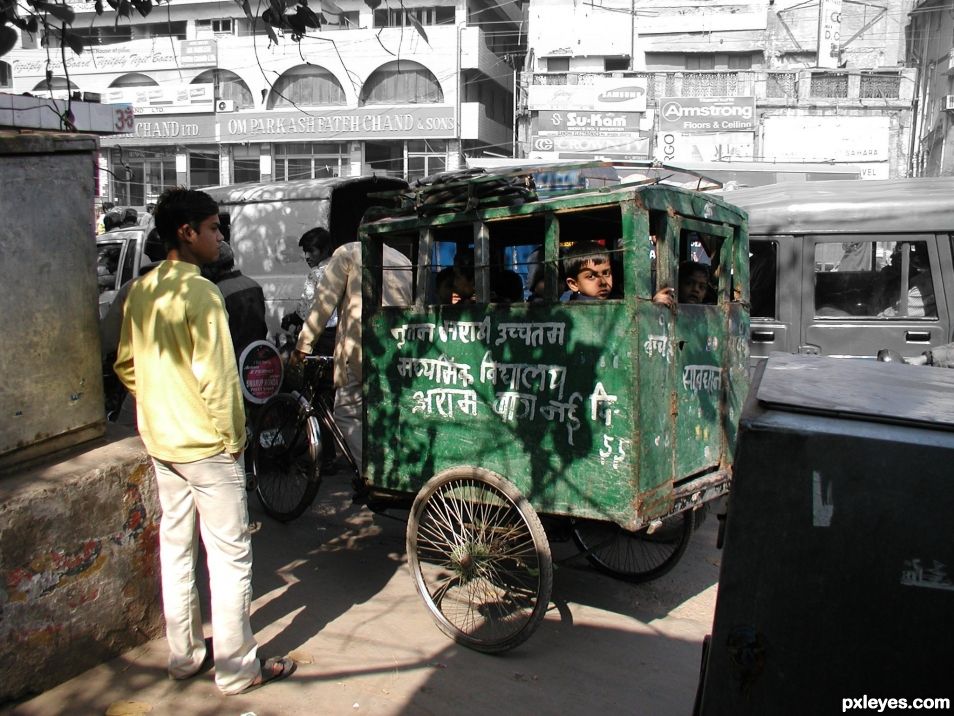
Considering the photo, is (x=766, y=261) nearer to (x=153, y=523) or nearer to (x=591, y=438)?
(x=591, y=438)

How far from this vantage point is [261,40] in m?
28.1

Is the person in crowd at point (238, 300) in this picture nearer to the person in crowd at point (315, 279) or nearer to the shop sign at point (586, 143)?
the person in crowd at point (315, 279)

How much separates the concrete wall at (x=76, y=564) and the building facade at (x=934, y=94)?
25249 millimetres

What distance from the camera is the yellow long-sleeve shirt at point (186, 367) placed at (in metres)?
2.83

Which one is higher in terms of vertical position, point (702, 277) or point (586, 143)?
point (586, 143)

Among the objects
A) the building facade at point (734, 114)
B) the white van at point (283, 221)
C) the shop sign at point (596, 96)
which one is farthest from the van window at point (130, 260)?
the shop sign at point (596, 96)

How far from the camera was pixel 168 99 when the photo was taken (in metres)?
29.6

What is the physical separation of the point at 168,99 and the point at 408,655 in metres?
30.1

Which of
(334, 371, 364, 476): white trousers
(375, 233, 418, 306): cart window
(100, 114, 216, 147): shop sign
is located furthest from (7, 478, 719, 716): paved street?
(100, 114, 216, 147): shop sign

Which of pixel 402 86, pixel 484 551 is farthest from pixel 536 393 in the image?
pixel 402 86

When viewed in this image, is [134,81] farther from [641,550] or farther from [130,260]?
[641,550]

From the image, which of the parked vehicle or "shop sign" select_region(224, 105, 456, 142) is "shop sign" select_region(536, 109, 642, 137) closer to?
"shop sign" select_region(224, 105, 456, 142)

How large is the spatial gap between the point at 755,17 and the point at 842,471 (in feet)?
96.4

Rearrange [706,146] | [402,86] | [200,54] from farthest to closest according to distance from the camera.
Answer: [200,54]
[402,86]
[706,146]
